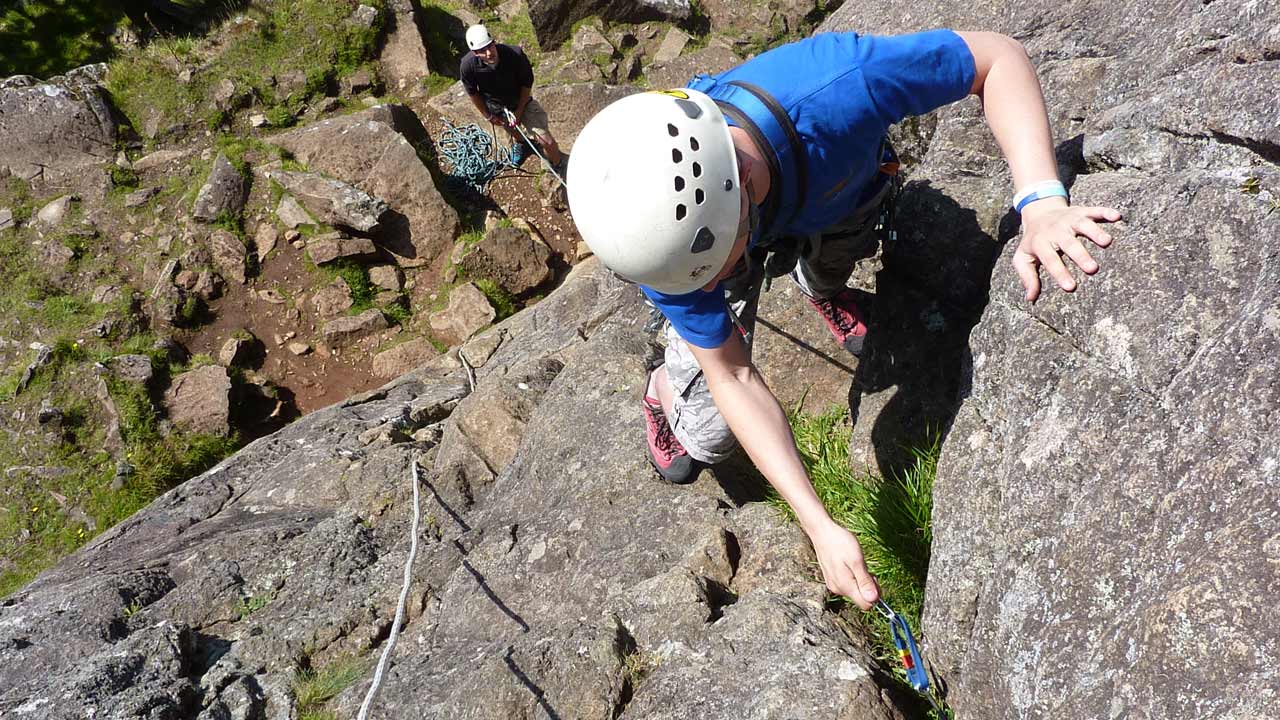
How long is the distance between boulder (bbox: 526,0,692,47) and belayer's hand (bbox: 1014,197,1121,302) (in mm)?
11346

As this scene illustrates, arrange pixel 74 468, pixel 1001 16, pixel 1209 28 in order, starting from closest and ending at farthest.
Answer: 1. pixel 1209 28
2. pixel 1001 16
3. pixel 74 468

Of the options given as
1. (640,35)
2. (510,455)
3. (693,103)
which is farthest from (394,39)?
(693,103)

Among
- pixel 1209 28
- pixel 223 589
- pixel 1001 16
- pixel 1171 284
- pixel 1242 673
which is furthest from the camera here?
pixel 1001 16

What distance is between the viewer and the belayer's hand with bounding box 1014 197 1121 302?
247 centimetres

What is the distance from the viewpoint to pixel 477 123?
483 inches

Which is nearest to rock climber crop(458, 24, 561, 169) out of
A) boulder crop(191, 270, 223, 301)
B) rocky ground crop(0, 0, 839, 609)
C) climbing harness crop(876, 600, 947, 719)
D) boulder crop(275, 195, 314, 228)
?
rocky ground crop(0, 0, 839, 609)

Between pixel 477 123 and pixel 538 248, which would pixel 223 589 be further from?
pixel 477 123

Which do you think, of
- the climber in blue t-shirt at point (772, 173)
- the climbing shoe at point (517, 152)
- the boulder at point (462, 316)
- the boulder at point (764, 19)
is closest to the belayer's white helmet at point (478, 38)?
the climbing shoe at point (517, 152)

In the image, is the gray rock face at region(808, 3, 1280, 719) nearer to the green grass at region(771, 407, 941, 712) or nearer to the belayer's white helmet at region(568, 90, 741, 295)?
the green grass at region(771, 407, 941, 712)

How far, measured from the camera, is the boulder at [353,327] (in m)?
10.1

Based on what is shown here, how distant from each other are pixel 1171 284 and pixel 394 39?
13.1 meters

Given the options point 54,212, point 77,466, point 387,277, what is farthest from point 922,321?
point 54,212

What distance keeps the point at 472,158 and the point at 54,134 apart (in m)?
5.82

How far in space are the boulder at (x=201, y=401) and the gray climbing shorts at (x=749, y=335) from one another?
7.07 m
